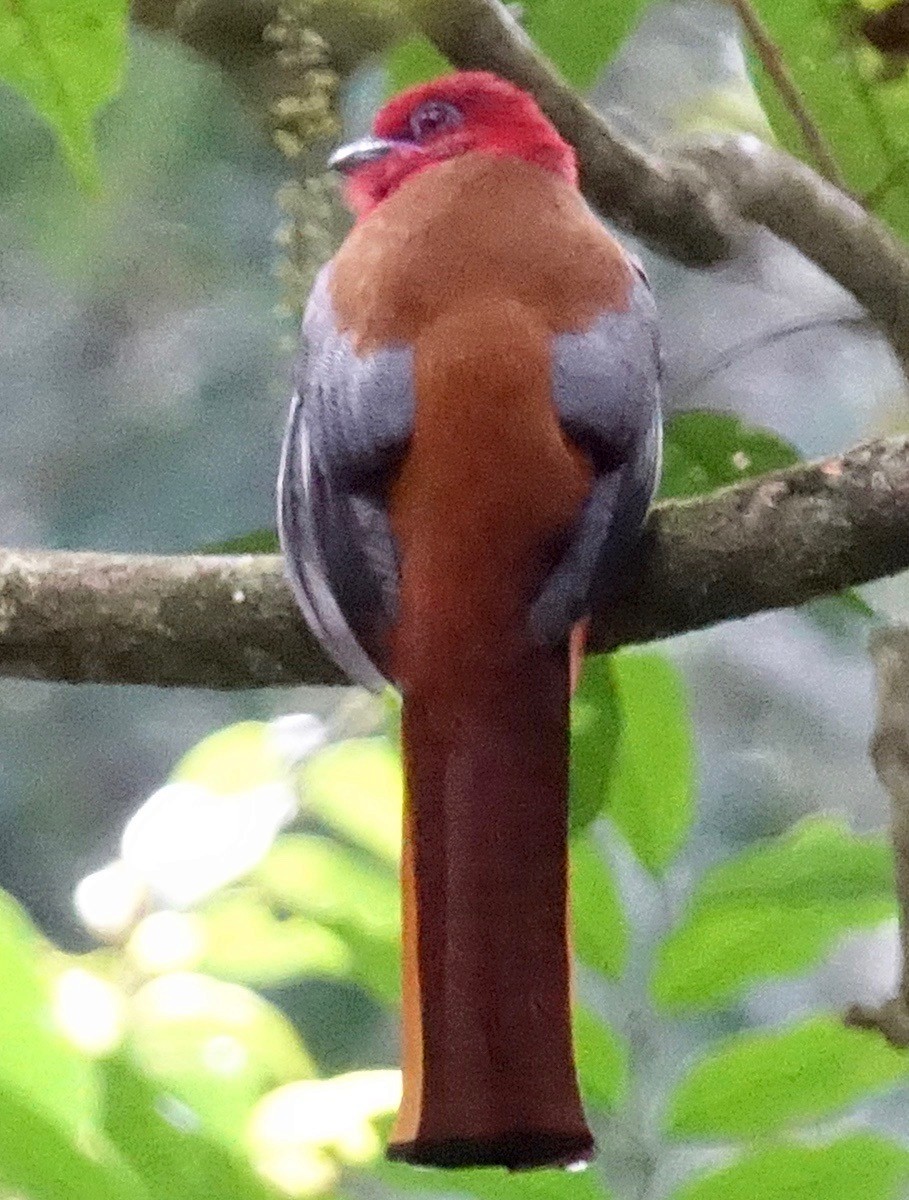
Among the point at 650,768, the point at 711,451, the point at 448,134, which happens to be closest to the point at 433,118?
the point at 448,134

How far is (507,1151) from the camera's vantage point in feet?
1.74

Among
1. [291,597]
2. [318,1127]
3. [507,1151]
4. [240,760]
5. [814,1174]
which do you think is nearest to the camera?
[507,1151]

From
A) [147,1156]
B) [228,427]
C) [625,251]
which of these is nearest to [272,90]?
[228,427]

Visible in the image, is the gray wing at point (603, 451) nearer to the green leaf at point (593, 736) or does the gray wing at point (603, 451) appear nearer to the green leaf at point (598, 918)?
the green leaf at point (593, 736)

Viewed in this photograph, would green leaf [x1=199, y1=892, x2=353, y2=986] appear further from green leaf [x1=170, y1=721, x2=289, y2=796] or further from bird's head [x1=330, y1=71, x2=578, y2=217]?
bird's head [x1=330, y1=71, x2=578, y2=217]

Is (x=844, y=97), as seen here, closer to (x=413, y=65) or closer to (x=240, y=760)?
(x=413, y=65)

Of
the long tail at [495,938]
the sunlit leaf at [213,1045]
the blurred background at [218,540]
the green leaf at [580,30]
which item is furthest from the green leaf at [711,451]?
the sunlit leaf at [213,1045]

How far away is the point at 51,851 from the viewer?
1.02 m

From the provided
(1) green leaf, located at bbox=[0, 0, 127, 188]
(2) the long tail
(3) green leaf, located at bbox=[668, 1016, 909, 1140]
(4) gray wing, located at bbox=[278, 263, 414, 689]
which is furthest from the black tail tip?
(1) green leaf, located at bbox=[0, 0, 127, 188]

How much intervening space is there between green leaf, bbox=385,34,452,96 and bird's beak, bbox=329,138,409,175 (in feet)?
0.34

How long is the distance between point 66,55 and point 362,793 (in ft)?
1.46

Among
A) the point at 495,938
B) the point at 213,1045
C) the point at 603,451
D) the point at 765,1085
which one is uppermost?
the point at 603,451

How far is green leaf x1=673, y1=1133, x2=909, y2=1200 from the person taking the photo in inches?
29.9

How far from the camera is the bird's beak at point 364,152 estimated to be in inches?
28.6
